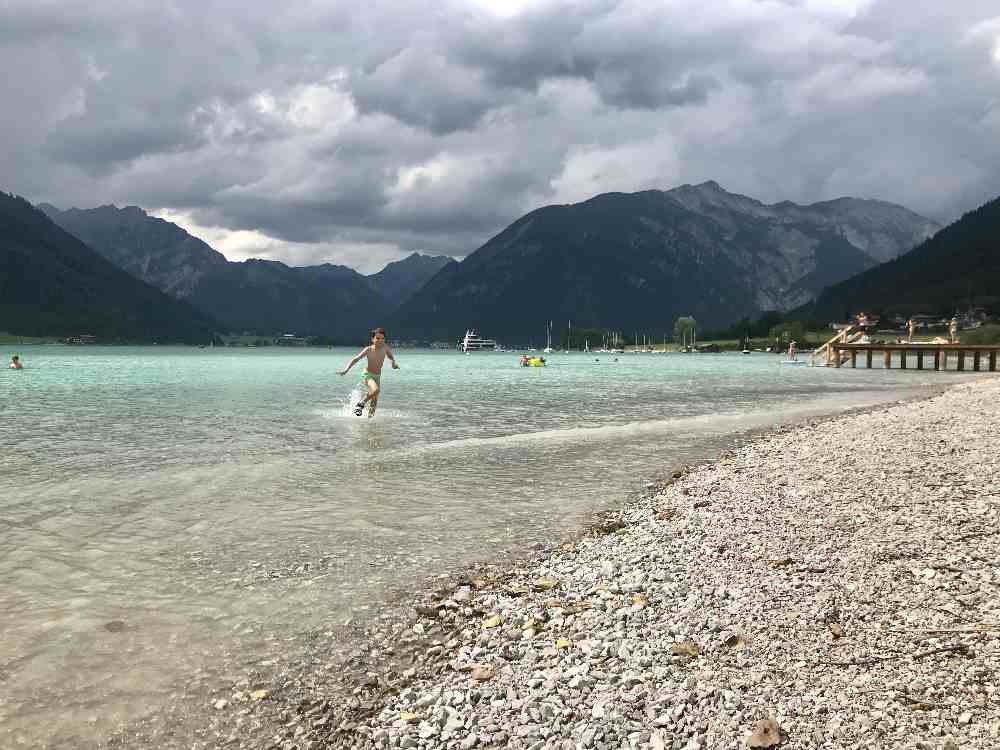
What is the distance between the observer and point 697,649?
5965 millimetres

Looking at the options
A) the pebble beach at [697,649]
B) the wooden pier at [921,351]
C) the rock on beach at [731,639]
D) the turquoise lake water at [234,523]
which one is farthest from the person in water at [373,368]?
the wooden pier at [921,351]

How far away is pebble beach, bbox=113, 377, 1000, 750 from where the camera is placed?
485cm

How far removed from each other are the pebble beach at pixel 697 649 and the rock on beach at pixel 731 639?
→ 21 mm

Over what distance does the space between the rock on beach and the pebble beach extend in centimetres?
2

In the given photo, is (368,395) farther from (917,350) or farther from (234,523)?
(917,350)

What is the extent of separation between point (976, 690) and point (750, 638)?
1.74 metres

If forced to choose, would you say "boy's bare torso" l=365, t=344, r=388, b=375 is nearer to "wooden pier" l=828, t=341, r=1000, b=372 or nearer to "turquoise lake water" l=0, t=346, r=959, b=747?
"turquoise lake water" l=0, t=346, r=959, b=747

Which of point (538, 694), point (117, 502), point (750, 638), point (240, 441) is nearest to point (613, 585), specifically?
point (750, 638)

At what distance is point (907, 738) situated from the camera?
4449 mm

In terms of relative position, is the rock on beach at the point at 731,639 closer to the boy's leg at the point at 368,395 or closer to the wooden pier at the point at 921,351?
the boy's leg at the point at 368,395

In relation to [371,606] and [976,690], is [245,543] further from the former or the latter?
[976,690]

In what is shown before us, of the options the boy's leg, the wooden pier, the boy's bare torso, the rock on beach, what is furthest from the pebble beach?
the wooden pier

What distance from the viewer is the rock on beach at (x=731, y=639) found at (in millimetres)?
4824

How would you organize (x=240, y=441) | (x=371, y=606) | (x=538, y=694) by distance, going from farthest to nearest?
1. (x=240, y=441)
2. (x=371, y=606)
3. (x=538, y=694)
